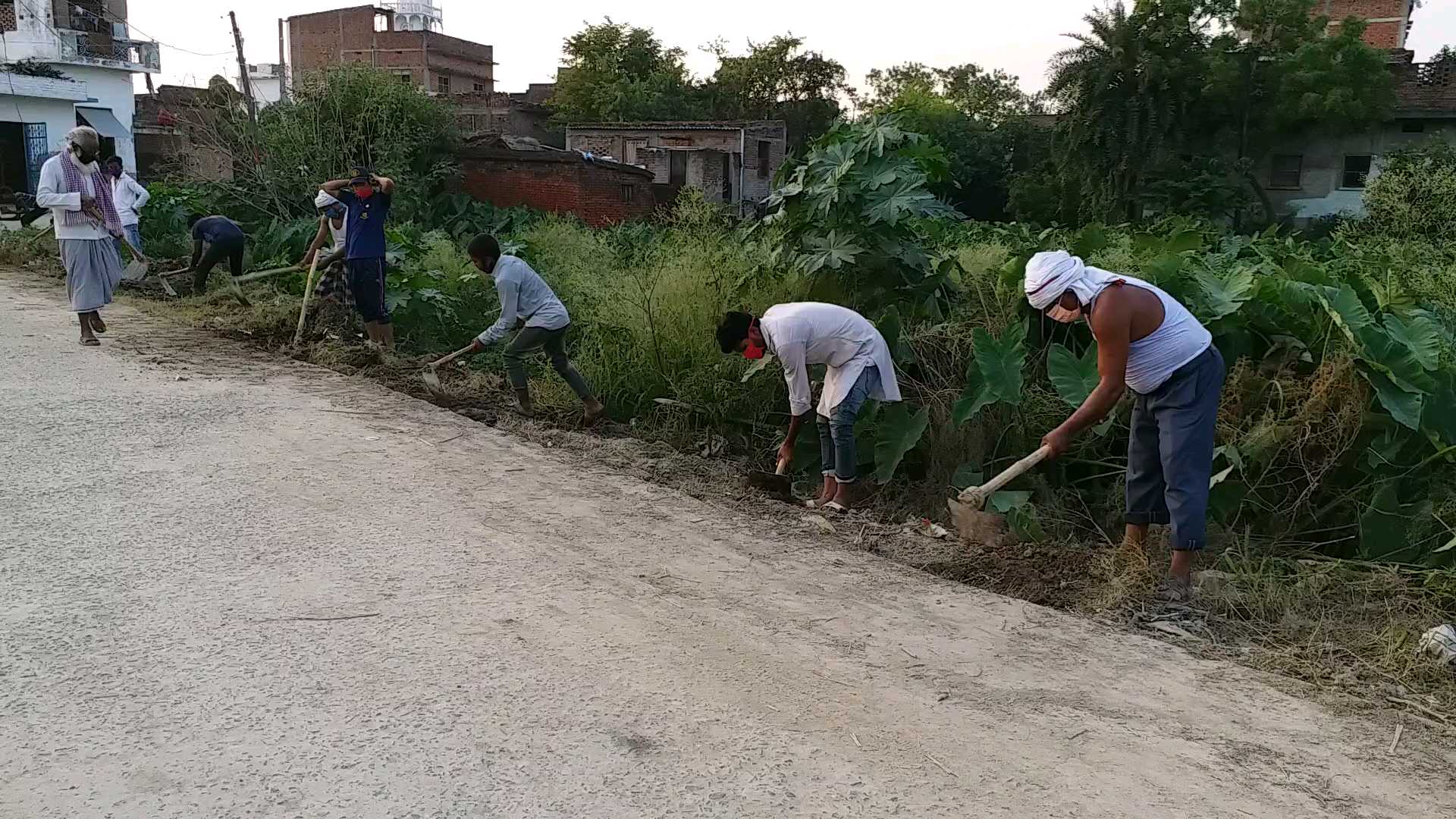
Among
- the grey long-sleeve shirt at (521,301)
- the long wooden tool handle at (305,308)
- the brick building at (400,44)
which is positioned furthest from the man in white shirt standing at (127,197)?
the brick building at (400,44)

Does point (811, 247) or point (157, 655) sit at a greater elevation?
point (811, 247)

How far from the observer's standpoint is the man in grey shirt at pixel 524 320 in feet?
22.7

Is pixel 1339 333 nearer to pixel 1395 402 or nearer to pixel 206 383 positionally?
pixel 1395 402

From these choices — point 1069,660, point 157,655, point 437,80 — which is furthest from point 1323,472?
point 437,80

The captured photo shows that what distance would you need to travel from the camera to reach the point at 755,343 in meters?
5.47

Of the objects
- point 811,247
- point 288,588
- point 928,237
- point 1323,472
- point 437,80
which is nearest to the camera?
point 288,588

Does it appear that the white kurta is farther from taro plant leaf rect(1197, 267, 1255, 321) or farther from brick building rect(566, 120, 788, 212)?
brick building rect(566, 120, 788, 212)

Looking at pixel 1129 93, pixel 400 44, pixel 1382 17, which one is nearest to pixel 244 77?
pixel 1129 93

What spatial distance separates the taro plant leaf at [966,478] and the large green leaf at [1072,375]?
75cm

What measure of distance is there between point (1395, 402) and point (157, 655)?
5.32m

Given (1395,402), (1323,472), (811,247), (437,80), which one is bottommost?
(1323,472)

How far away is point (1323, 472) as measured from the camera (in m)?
5.03

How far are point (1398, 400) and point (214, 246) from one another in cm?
1198

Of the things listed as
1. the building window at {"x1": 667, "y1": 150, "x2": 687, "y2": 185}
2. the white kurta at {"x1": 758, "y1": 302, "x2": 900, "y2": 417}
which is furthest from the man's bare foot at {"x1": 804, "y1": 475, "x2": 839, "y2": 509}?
the building window at {"x1": 667, "y1": 150, "x2": 687, "y2": 185}
